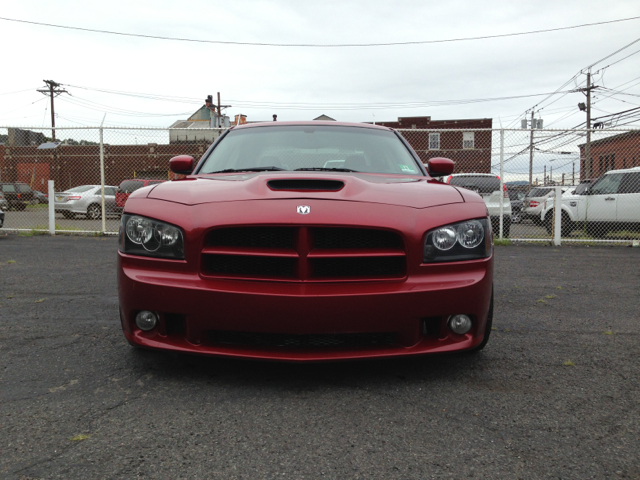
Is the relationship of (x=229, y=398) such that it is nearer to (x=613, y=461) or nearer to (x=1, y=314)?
(x=613, y=461)

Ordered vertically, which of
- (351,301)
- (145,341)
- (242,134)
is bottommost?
(145,341)

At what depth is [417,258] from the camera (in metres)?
2.52

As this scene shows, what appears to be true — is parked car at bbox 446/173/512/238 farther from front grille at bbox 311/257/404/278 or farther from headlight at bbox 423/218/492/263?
front grille at bbox 311/257/404/278

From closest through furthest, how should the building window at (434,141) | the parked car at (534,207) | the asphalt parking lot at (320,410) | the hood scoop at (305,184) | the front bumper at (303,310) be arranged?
the asphalt parking lot at (320,410)
the front bumper at (303,310)
the hood scoop at (305,184)
the parked car at (534,207)
the building window at (434,141)

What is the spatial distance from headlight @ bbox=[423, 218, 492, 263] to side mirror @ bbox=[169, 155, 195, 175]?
6.23 ft

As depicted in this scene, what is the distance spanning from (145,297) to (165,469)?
933mm

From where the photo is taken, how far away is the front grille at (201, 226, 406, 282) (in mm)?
2473

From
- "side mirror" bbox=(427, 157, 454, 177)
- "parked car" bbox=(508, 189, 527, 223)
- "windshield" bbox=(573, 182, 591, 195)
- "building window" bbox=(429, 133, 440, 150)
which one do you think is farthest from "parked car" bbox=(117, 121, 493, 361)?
"building window" bbox=(429, 133, 440, 150)

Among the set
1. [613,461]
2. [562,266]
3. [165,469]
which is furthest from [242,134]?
[562,266]

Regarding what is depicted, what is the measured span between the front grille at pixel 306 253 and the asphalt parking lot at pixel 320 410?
0.52 m

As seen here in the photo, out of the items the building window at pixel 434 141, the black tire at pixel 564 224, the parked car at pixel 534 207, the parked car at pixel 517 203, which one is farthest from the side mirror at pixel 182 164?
the building window at pixel 434 141

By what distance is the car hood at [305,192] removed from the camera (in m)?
2.64

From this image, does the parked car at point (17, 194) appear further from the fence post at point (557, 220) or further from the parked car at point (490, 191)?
the fence post at point (557, 220)

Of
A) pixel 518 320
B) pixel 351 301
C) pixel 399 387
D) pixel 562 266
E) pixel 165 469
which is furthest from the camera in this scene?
pixel 562 266
